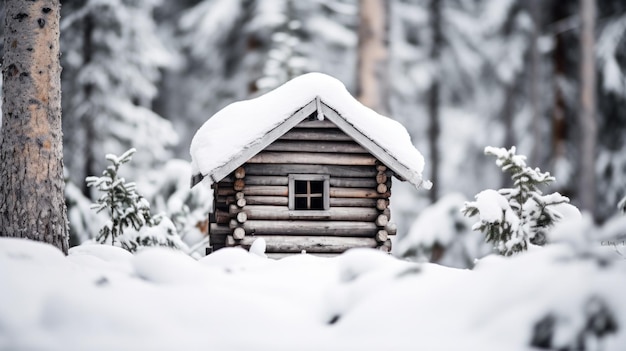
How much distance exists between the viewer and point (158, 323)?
4828 mm

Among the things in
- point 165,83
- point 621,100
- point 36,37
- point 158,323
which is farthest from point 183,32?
point 158,323

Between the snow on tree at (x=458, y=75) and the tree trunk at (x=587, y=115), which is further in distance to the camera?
the snow on tree at (x=458, y=75)

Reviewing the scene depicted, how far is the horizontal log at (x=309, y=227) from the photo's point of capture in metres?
9.98

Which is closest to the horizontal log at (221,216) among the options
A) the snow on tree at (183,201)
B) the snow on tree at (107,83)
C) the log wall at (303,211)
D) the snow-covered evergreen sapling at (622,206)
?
the log wall at (303,211)

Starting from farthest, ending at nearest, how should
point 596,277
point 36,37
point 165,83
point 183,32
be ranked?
point 165,83, point 183,32, point 36,37, point 596,277

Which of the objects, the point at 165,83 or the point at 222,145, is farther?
the point at 165,83

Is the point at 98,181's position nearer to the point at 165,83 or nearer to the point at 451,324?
the point at 451,324

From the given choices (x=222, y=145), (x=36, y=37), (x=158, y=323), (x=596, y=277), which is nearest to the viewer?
(x=596, y=277)

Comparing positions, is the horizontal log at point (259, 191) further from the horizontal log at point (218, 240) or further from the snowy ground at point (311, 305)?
the snowy ground at point (311, 305)

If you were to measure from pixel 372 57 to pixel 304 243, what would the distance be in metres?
6.26

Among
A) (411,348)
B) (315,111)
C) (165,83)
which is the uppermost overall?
(165,83)

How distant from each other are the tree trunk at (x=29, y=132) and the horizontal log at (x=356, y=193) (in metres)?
4.40

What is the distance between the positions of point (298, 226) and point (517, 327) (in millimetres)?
5798

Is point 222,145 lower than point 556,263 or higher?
higher
